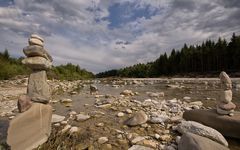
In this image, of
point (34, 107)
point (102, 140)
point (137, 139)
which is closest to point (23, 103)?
point (34, 107)

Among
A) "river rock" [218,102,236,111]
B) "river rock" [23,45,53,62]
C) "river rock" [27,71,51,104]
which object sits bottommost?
"river rock" [218,102,236,111]

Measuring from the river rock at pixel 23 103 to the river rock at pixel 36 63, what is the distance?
0.86m

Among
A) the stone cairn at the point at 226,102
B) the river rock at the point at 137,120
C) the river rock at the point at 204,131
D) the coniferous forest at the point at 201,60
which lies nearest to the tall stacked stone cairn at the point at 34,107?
the river rock at the point at 137,120

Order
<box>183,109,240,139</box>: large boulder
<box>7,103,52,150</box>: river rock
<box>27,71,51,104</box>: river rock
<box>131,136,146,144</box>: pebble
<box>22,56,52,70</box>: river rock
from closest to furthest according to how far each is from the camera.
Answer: <box>7,103,52,150</box>: river rock < <box>22,56,52,70</box>: river rock < <box>27,71,51,104</box>: river rock < <box>131,136,146,144</box>: pebble < <box>183,109,240,139</box>: large boulder

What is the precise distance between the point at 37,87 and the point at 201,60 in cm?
6937

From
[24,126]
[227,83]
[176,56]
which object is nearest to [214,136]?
[227,83]

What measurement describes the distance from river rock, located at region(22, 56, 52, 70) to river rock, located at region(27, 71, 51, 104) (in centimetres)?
17

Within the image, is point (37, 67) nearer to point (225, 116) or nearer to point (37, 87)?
point (37, 87)

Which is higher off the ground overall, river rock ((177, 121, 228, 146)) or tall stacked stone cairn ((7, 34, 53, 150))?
tall stacked stone cairn ((7, 34, 53, 150))

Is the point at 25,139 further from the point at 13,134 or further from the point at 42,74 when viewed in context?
the point at 42,74

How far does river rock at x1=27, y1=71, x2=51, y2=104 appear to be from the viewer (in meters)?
5.82

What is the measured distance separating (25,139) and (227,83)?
6320 millimetres

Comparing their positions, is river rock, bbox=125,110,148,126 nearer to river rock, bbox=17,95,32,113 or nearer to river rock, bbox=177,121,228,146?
river rock, bbox=177,121,228,146

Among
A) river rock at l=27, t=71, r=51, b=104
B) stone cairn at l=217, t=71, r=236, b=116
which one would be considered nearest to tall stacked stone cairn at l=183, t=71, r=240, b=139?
stone cairn at l=217, t=71, r=236, b=116
